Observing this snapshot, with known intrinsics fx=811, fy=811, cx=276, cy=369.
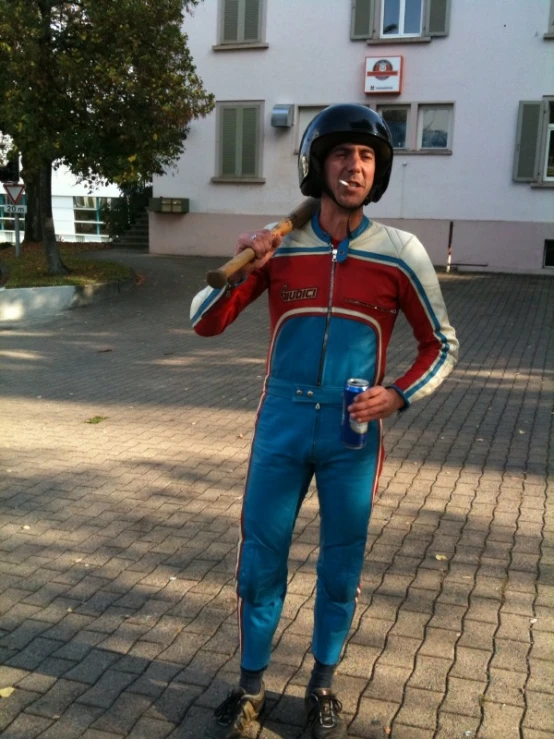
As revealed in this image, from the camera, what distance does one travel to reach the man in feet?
8.67

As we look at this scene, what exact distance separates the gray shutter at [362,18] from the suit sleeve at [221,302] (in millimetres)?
19184

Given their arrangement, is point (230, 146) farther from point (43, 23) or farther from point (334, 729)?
point (334, 729)

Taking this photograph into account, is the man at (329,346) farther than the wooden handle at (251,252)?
Yes

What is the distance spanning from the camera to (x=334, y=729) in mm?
2822

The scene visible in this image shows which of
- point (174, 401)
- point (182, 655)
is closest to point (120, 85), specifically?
point (174, 401)

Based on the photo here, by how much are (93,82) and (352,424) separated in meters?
12.8

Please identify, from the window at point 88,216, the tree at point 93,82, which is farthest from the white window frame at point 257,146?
the window at point 88,216

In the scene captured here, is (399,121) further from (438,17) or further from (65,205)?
A: (65,205)

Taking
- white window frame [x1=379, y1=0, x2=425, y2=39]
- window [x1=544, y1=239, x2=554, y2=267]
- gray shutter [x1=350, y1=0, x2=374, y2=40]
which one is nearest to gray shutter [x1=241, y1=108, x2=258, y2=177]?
gray shutter [x1=350, y1=0, x2=374, y2=40]

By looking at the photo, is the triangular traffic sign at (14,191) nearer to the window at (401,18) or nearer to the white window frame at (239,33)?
the white window frame at (239,33)

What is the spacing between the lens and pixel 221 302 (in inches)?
104

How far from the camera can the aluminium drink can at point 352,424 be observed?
2.54 metres

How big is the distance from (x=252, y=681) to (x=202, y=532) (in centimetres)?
187

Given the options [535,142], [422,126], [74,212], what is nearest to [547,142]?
[535,142]
